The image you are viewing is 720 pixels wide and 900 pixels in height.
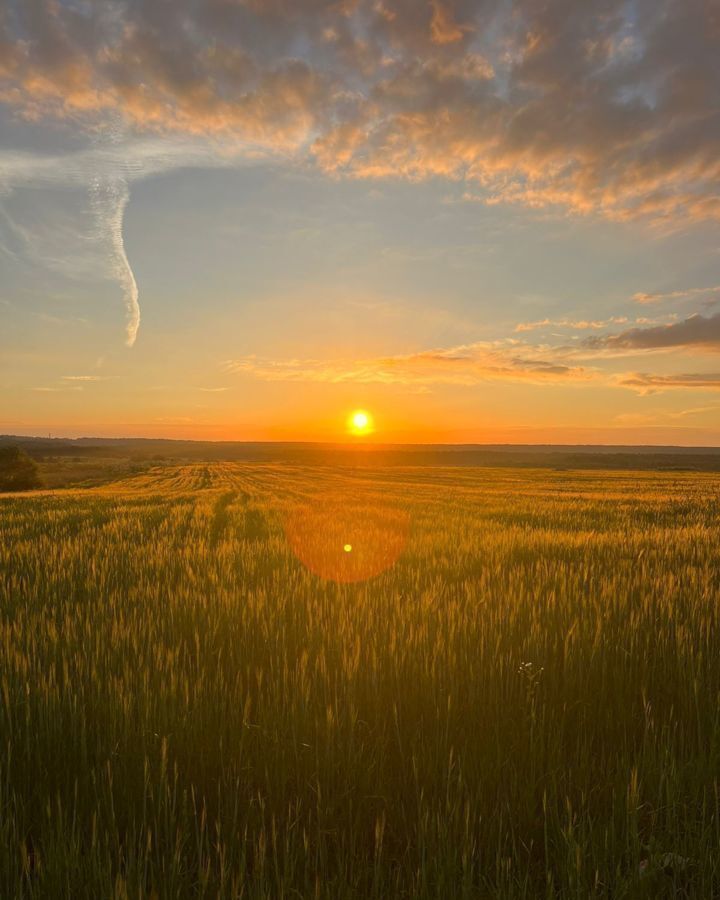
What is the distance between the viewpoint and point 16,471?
60.8m

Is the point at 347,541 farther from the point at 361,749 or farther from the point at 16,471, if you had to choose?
the point at 16,471

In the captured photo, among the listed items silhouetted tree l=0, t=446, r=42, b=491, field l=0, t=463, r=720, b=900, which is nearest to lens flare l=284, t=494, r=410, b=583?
field l=0, t=463, r=720, b=900

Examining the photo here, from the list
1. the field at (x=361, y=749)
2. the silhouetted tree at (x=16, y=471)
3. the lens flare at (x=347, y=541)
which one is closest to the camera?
the field at (x=361, y=749)

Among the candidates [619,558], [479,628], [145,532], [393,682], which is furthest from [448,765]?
[145,532]

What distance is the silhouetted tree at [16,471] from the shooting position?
2354 inches

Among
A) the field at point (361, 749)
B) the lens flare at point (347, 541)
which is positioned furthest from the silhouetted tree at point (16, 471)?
the field at point (361, 749)

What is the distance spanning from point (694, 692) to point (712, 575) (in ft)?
15.0

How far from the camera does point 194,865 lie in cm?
212

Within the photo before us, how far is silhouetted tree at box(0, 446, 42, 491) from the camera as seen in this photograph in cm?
5978

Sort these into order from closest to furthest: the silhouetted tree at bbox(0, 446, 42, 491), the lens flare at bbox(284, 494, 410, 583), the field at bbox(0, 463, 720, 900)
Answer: the field at bbox(0, 463, 720, 900), the lens flare at bbox(284, 494, 410, 583), the silhouetted tree at bbox(0, 446, 42, 491)

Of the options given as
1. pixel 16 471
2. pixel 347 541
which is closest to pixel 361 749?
pixel 347 541

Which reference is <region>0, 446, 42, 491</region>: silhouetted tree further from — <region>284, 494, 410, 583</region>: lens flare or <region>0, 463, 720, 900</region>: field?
<region>0, 463, 720, 900</region>: field

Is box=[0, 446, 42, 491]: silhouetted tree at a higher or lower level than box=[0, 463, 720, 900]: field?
lower

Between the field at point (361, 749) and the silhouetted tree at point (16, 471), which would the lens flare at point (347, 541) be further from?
the silhouetted tree at point (16, 471)
